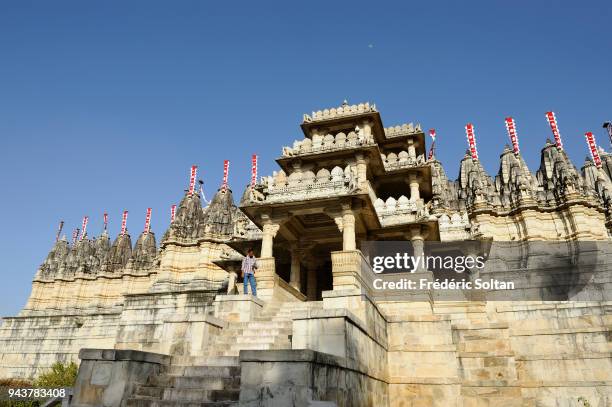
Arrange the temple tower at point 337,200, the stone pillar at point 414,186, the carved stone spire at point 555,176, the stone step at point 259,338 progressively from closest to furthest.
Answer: the stone step at point 259,338 < the temple tower at point 337,200 < the stone pillar at point 414,186 < the carved stone spire at point 555,176

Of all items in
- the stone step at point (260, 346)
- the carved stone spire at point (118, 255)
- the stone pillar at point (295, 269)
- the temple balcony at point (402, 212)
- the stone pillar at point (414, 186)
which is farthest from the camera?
the carved stone spire at point (118, 255)

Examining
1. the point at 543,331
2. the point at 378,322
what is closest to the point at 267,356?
the point at 378,322

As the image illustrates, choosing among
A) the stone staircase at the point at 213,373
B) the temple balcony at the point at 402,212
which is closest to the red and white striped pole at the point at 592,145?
the temple balcony at the point at 402,212

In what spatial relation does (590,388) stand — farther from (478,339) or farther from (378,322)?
(378,322)

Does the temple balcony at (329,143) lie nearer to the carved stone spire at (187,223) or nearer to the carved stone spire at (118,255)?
the carved stone spire at (187,223)

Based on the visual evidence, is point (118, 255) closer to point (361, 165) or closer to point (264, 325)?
point (361, 165)

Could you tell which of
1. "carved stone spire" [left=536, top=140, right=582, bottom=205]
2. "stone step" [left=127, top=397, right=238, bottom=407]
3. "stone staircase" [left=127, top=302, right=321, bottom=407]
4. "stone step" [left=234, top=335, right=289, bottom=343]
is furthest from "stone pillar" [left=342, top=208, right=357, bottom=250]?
"carved stone spire" [left=536, top=140, right=582, bottom=205]

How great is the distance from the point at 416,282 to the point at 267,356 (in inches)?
459

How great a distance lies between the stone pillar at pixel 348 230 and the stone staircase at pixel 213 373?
450 cm

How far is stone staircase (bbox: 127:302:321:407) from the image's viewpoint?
26.9 feet

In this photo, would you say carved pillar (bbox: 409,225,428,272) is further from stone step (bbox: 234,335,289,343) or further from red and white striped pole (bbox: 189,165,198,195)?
red and white striped pole (bbox: 189,165,198,195)

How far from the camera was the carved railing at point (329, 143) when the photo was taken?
21.4m

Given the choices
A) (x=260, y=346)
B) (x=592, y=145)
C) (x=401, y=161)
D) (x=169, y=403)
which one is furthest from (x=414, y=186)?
(x=592, y=145)

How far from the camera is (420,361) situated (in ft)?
42.9
